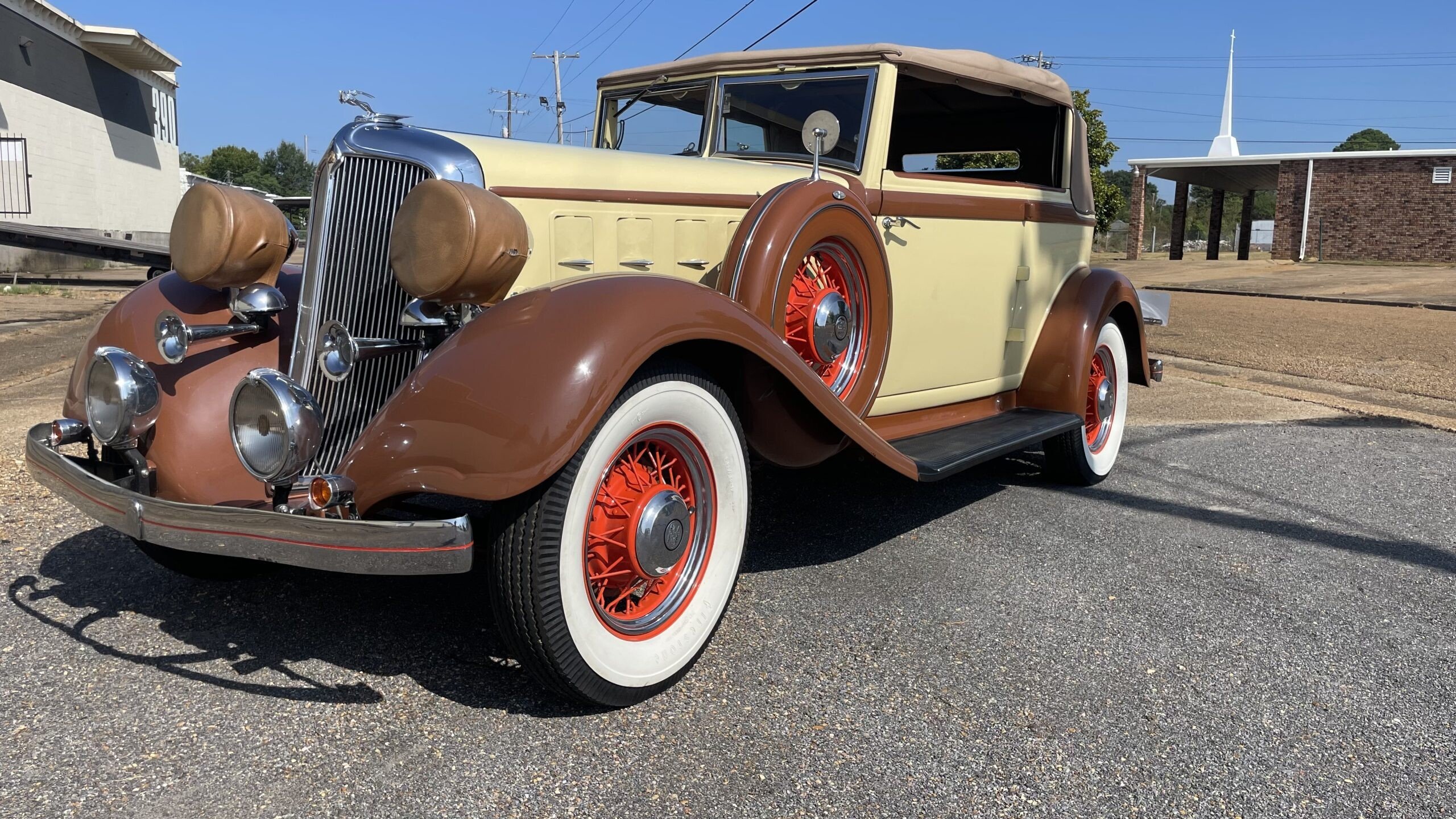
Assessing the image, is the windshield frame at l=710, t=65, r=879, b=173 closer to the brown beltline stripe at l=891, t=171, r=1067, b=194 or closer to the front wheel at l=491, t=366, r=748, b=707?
the brown beltline stripe at l=891, t=171, r=1067, b=194

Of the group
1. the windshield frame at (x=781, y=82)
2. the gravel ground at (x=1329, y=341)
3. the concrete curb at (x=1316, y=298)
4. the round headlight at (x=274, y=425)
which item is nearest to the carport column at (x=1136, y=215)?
the concrete curb at (x=1316, y=298)

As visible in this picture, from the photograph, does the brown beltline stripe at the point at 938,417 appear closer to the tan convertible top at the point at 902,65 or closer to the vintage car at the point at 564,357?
the vintage car at the point at 564,357

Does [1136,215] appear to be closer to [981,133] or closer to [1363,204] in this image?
[1363,204]

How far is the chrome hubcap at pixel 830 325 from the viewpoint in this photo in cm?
335

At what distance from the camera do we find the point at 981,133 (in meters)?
5.06

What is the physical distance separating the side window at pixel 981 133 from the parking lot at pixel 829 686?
5.90 ft

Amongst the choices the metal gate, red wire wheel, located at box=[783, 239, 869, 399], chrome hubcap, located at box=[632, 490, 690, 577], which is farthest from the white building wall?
chrome hubcap, located at box=[632, 490, 690, 577]

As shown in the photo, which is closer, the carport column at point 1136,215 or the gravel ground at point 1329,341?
the gravel ground at point 1329,341

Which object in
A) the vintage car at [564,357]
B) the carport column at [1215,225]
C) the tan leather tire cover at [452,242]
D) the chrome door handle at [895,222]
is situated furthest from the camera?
the carport column at [1215,225]

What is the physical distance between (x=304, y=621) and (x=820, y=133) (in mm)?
2214

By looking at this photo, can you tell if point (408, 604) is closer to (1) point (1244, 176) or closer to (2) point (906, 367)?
(2) point (906, 367)

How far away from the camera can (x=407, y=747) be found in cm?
226

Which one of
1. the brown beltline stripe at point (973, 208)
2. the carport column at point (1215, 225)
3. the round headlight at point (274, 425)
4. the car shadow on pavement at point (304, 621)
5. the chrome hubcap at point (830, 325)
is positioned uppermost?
the carport column at point (1215, 225)

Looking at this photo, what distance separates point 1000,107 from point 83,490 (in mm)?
3999
